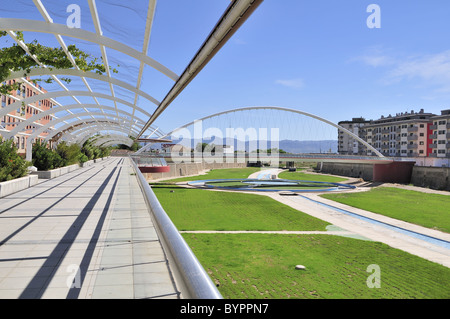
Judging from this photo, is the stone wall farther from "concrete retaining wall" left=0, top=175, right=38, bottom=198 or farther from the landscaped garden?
"concrete retaining wall" left=0, top=175, right=38, bottom=198

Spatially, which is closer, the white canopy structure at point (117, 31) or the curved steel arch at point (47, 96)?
the white canopy structure at point (117, 31)

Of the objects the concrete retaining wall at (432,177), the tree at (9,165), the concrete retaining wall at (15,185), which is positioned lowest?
the concrete retaining wall at (432,177)

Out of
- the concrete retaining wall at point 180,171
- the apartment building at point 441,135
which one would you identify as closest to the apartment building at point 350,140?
the apartment building at point 441,135

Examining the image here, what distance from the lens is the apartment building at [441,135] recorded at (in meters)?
68.8

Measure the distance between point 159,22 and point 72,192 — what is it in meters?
9.72

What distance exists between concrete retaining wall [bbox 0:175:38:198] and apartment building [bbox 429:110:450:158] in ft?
245

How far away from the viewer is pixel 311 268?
1314cm

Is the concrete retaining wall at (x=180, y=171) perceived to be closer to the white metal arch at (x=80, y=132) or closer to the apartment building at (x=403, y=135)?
the white metal arch at (x=80, y=132)

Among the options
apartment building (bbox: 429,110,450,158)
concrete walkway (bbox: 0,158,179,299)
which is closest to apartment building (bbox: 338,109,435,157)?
apartment building (bbox: 429,110,450,158)

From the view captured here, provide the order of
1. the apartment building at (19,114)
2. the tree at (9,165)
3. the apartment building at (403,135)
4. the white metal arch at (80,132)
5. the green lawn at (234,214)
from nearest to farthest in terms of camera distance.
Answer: the tree at (9,165), the green lawn at (234,214), the apartment building at (19,114), the white metal arch at (80,132), the apartment building at (403,135)

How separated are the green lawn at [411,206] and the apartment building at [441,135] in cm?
3464

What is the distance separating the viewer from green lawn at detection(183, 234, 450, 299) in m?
10.9

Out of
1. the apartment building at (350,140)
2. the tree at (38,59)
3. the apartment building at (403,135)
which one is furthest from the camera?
the apartment building at (350,140)

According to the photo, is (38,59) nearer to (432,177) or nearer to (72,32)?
(72,32)
